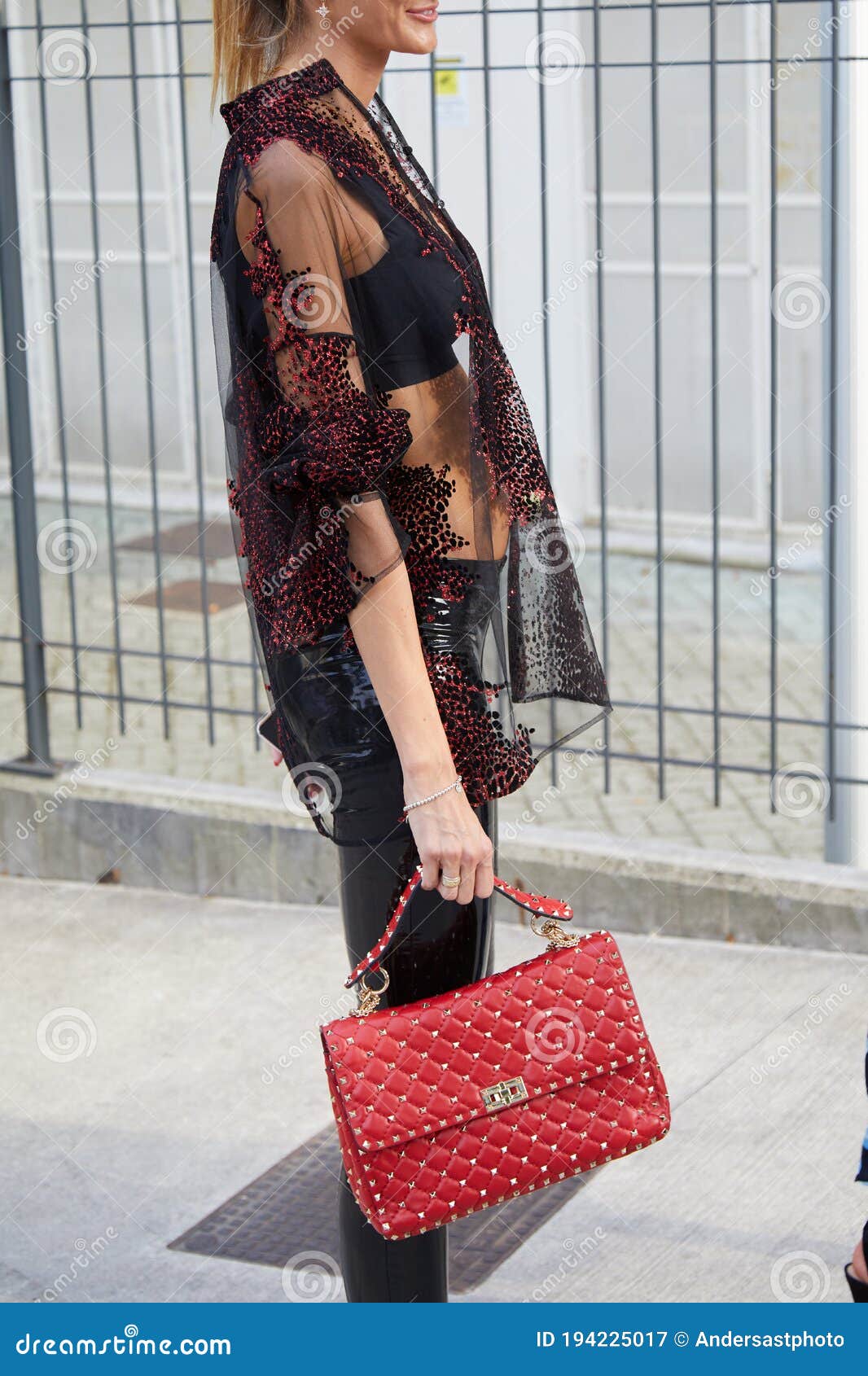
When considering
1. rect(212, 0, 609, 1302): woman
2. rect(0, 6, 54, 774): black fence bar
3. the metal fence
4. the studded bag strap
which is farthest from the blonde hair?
the metal fence

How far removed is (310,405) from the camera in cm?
219

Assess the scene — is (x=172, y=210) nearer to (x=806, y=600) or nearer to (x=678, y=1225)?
(x=806, y=600)

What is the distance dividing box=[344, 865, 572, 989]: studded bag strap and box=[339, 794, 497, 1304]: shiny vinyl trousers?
25 mm

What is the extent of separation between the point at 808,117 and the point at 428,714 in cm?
713

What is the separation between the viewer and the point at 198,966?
15.7 feet

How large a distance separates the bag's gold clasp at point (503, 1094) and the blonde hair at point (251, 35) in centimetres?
132

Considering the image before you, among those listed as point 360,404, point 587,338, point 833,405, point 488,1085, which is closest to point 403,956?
point 488,1085

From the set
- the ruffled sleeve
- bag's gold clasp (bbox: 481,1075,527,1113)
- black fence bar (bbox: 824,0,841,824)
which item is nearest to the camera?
the ruffled sleeve

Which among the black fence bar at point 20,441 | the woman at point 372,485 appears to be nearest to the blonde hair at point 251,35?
the woman at point 372,485

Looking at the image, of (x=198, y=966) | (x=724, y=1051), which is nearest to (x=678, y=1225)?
(x=724, y=1051)

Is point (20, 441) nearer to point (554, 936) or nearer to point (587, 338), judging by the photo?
point (554, 936)

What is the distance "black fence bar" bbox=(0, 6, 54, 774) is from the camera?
5348mm

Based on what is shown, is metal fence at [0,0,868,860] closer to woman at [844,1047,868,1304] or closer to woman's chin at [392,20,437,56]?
woman's chin at [392,20,437,56]

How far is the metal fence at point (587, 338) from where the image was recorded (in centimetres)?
721
